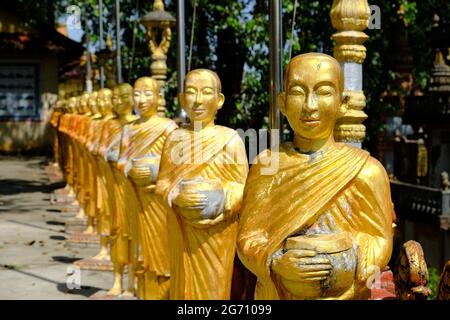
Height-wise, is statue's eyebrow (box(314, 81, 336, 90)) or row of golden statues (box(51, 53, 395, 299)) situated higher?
statue's eyebrow (box(314, 81, 336, 90))

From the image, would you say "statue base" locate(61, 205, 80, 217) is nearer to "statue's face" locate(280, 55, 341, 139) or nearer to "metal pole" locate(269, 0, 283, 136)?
"metal pole" locate(269, 0, 283, 136)

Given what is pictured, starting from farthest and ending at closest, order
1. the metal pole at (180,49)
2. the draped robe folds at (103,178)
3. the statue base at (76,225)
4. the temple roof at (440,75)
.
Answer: the temple roof at (440,75) < the statue base at (76,225) < the draped robe folds at (103,178) < the metal pole at (180,49)

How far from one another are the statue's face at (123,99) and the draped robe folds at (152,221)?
1.46 m

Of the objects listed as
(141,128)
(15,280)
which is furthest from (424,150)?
(141,128)

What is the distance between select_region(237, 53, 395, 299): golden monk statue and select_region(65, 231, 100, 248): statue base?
855 cm

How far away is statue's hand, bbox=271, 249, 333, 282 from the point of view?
3146 millimetres

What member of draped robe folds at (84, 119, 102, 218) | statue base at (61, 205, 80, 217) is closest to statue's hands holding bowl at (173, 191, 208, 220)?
draped robe folds at (84, 119, 102, 218)

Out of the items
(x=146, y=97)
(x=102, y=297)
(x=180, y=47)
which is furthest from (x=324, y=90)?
(x=102, y=297)

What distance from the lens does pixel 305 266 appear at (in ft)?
10.3

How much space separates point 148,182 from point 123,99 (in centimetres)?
213

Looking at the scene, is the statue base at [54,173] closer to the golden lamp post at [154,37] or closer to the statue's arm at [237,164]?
the golden lamp post at [154,37]

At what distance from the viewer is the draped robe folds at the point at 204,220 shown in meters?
5.07

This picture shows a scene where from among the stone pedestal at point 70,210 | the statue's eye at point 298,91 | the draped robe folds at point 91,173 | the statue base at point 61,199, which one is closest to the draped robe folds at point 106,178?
the draped robe folds at point 91,173

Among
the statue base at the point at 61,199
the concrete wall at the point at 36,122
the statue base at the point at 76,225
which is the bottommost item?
the statue base at the point at 61,199
